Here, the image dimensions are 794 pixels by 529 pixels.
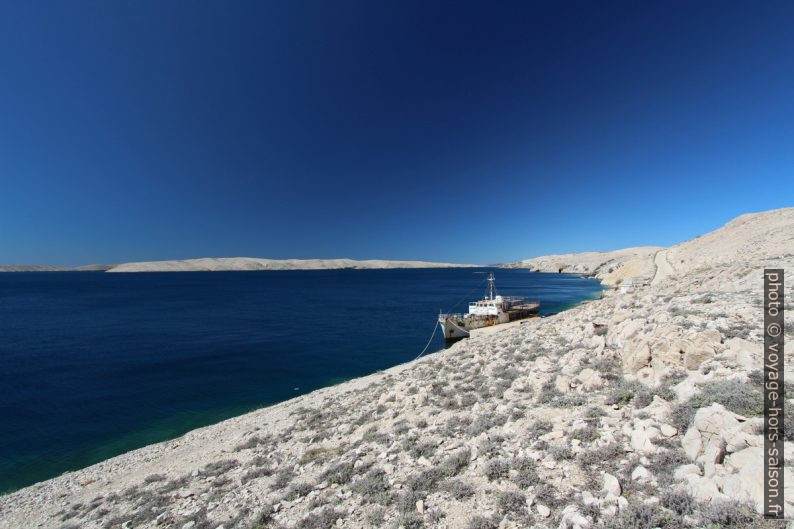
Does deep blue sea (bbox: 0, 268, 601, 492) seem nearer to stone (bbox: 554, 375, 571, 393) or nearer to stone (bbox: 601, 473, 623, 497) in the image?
stone (bbox: 554, 375, 571, 393)

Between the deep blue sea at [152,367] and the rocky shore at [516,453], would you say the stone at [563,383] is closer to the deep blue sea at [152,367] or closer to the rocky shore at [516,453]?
the rocky shore at [516,453]

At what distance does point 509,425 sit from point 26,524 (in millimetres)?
14935

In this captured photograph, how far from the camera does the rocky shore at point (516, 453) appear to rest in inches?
211

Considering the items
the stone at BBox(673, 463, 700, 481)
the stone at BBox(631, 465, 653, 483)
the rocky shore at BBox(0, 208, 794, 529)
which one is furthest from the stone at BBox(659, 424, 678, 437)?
the stone at BBox(631, 465, 653, 483)

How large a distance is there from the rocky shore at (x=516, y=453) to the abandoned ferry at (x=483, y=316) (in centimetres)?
2619

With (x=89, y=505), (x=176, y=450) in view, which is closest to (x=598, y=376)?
(x=89, y=505)

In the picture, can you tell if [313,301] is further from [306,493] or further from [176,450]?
[306,493]

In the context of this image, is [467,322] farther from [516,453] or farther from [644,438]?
[644,438]

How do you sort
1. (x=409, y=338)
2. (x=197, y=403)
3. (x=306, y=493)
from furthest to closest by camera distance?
(x=409, y=338) < (x=197, y=403) < (x=306, y=493)

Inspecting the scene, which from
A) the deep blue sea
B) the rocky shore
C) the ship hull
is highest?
the rocky shore

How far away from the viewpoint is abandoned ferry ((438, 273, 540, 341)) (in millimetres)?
41062

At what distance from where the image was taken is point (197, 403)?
78.8 ft

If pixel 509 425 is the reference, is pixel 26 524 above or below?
below

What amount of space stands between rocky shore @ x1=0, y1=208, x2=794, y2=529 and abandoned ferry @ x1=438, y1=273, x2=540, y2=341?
2619cm
